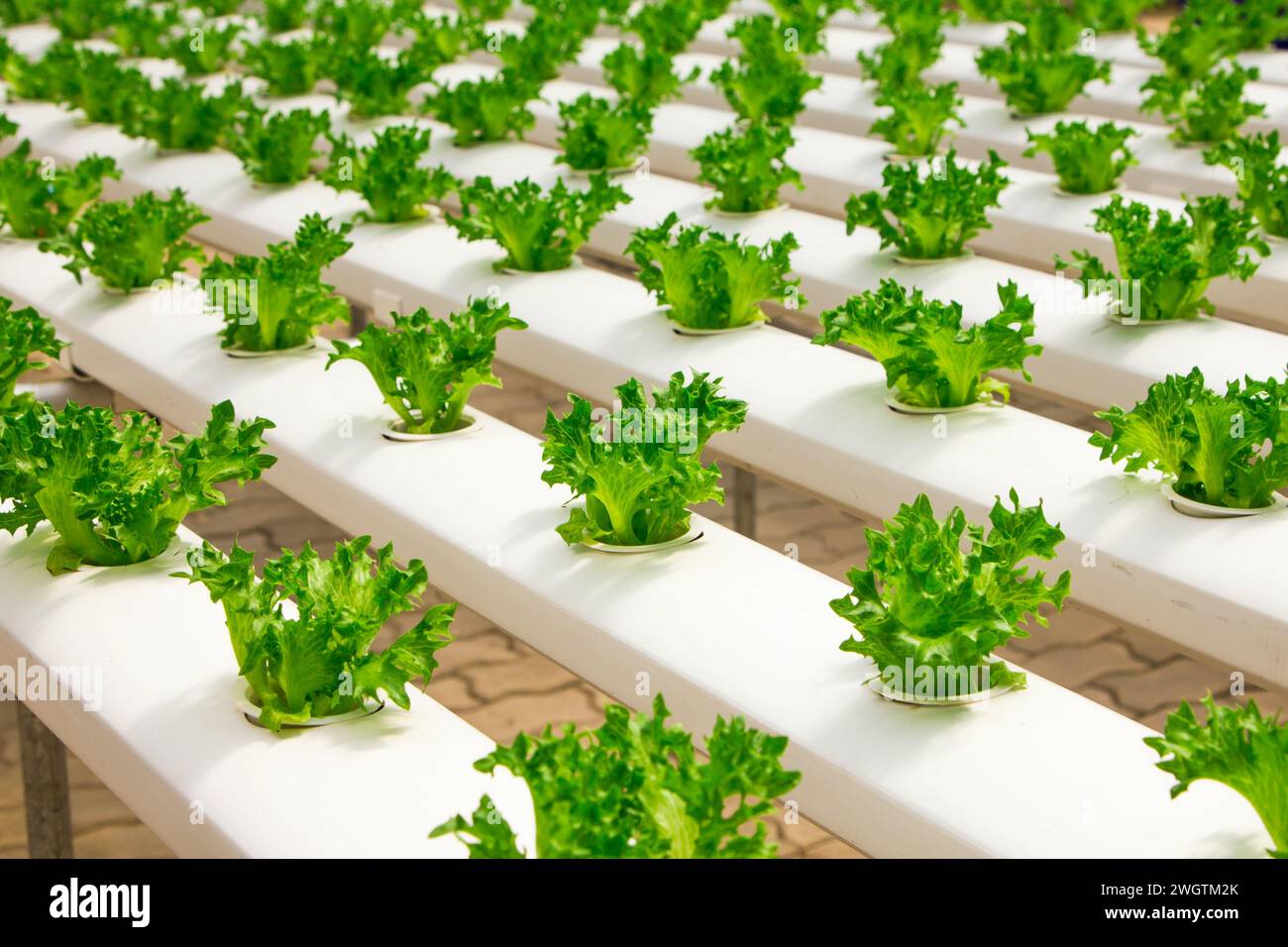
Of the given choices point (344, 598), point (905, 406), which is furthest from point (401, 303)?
point (344, 598)

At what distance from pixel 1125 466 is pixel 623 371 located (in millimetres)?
1698

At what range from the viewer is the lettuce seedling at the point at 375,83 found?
8.19 metres

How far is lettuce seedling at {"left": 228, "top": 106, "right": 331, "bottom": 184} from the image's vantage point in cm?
721

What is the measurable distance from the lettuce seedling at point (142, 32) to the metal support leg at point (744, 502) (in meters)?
5.54

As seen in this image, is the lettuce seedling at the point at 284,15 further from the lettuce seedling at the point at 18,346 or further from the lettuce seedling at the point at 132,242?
the lettuce seedling at the point at 18,346

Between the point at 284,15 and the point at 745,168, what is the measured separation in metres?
5.26

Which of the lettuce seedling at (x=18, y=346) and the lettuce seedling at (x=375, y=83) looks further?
the lettuce seedling at (x=375, y=83)

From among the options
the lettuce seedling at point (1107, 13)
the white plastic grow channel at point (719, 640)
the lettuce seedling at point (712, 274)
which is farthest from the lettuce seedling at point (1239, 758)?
the lettuce seedling at point (1107, 13)

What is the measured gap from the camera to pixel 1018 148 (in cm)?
729

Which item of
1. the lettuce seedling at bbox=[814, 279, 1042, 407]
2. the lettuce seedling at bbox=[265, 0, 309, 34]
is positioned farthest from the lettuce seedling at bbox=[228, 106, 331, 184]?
the lettuce seedling at bbox=[814, 279, 1042, 407]

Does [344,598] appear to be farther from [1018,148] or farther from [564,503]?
[1018,148]

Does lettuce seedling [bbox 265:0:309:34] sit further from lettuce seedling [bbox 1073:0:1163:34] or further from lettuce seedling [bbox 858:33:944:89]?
lettuce seedling [bbox 1073:0:1163:34]

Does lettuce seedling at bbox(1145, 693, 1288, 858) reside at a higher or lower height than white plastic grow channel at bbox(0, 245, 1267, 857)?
higher

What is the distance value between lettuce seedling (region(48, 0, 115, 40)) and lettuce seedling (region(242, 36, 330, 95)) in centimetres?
244
